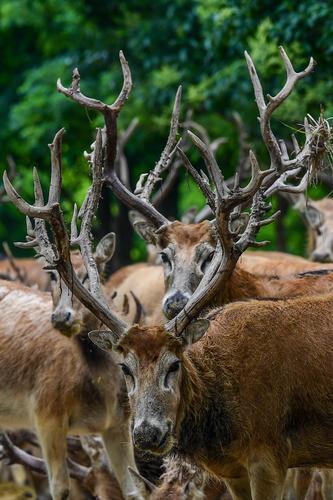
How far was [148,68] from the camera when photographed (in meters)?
17.8

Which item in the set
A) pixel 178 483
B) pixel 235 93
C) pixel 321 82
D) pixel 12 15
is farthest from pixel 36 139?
pixel 178 483

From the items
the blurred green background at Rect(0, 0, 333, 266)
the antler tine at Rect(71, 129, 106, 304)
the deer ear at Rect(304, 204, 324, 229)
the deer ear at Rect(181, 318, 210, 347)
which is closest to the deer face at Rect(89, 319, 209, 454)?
the deer ear at Rect(181, 318, 210, 347)

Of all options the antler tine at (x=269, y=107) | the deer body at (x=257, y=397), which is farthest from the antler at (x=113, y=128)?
the deer body at (x=257, y=397)

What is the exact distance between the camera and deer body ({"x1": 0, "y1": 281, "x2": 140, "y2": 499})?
891 centimetres

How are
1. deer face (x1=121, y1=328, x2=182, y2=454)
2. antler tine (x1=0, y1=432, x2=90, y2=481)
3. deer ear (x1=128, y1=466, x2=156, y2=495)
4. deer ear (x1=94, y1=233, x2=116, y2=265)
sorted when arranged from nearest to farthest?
deer face (x1=121, y1=328, x2=182, y2=454), deer ear (x1=128, y1=466, x2=156, y2=495), antler tine (x1=0, y1=432, x2=90, y2=481), deer ear (x1=94, y1=233, x2=116, y2=265)

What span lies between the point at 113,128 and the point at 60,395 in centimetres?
195

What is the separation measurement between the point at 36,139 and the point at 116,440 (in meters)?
10.2

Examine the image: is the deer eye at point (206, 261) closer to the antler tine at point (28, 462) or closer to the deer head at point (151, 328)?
the deer head at point (151, 328)

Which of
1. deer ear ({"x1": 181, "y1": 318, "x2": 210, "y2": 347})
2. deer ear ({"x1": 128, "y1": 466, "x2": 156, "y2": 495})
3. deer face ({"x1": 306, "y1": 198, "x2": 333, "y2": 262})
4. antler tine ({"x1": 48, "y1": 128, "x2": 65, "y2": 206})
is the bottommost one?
deer face ({"x1": 306, "y1": 198, "x2": 333, "y2": 262})

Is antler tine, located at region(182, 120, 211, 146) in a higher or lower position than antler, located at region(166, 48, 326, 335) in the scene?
lower

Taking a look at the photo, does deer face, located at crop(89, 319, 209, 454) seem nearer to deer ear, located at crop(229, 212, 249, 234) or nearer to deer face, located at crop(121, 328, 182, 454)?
deer face, located at crop(121, 328, 182, 454)

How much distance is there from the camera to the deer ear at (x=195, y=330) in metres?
6.71

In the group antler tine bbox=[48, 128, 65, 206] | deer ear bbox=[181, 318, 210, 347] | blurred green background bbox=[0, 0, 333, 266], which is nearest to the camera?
deer ear bbox=[181, 318, 210, 347]

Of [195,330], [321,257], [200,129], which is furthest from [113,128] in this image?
[200,129]
